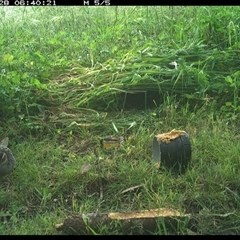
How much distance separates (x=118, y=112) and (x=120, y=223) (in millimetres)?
1311

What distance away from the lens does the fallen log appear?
2.13 meters

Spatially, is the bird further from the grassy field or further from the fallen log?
the fallen log

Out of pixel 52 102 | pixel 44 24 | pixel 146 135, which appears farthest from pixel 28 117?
pixel 44 24

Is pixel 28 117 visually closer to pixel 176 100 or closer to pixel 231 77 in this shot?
pixel 176 100

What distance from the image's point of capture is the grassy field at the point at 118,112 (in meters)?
2.42

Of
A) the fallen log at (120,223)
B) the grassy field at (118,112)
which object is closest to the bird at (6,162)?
the grassy field at (118,112)

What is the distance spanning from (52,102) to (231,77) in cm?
134

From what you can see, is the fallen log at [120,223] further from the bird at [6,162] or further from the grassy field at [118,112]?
the bird at [6,162]

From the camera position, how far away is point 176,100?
3365 millimetres

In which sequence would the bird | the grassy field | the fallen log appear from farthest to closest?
the bird
the grassy field
the fallen log

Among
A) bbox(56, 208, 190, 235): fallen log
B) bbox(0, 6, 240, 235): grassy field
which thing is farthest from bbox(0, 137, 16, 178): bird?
bbox(56, 208, 190, 235): fallen log

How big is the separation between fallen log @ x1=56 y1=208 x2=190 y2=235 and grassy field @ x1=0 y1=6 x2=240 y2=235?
0.08 feet

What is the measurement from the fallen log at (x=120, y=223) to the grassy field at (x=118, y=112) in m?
0.02

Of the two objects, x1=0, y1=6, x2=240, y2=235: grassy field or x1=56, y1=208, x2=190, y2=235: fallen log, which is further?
x1=0, y1=6, x2=240, y2=235: grassy field
